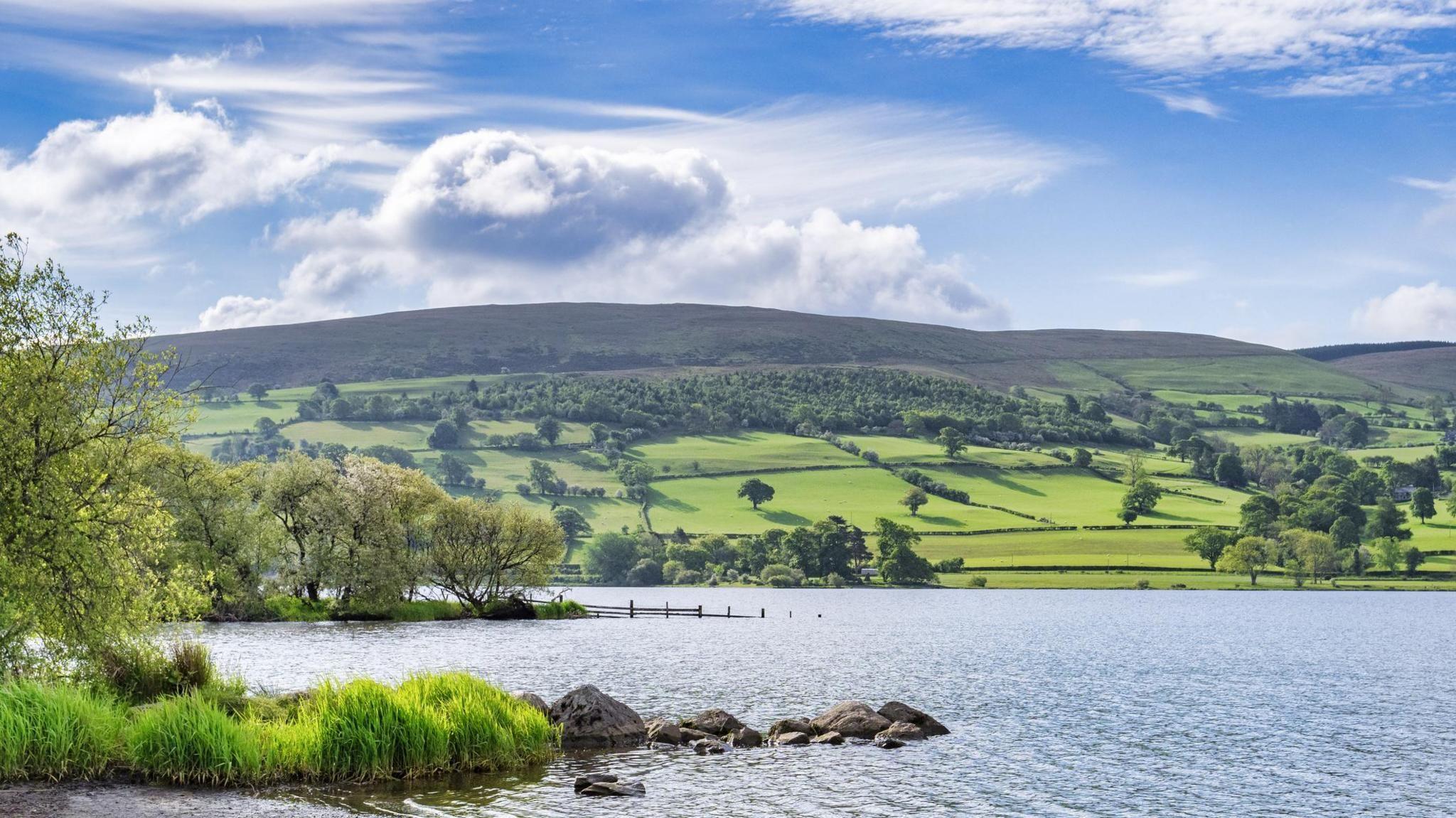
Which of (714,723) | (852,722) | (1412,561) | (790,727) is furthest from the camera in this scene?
(1412,561)

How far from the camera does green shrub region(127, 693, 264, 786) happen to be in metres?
31.9

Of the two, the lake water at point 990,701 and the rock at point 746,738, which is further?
the rock at point 746,738

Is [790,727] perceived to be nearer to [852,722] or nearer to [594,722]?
[852,722]

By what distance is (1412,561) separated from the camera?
635 feet

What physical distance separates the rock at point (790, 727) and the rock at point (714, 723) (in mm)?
1311

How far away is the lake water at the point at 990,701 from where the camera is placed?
3631 cm

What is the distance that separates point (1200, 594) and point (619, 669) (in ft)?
490

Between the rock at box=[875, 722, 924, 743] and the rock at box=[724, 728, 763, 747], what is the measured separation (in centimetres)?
501

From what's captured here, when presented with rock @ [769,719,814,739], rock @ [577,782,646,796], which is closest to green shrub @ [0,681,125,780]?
rock @ [577,782,646,796]

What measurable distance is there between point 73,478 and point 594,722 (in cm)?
1941

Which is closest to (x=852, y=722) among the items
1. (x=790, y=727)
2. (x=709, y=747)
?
(x=790, y=727)

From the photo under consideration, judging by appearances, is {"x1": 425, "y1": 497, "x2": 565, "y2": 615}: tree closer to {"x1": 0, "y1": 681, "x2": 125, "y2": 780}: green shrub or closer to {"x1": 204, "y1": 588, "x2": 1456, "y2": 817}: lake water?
{"x1": 204, "y1": 588, "x2": 1456, "y2": 817}: lake water

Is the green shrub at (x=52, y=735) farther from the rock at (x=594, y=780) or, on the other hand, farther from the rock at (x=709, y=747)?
the rock at (x=709, y=747)

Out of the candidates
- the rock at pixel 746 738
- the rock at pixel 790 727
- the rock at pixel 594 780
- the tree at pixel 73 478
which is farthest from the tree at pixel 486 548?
the rock at pixel 594 780
